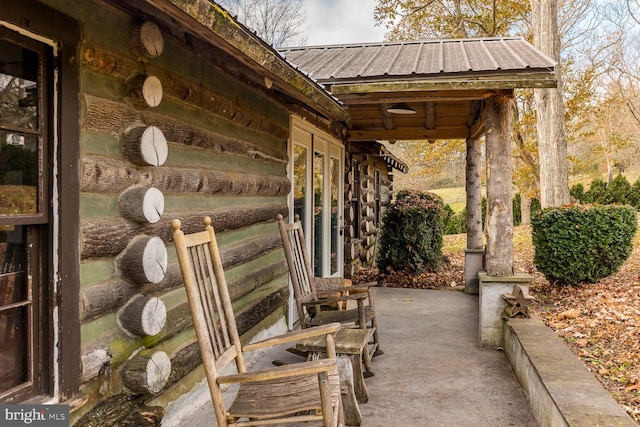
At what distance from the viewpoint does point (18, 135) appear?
1.77 metres

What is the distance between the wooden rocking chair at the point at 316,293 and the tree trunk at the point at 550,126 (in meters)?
4.91

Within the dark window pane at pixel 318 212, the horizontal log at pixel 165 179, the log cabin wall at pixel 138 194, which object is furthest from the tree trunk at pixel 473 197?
the log cabin wall at pixel 138 194

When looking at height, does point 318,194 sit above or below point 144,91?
below

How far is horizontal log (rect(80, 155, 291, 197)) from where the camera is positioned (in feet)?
6.81

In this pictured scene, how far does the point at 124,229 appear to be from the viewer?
226 centimetres

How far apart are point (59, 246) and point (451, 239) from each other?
49.4 feet

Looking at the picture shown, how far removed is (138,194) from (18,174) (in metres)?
0.56

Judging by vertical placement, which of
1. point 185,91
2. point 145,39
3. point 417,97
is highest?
point 417,97

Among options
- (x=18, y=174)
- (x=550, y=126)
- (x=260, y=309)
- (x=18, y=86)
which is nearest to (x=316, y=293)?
(x=260, y=309)

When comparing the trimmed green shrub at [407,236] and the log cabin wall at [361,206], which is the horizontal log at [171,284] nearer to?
the log cabin wall at [361,206]

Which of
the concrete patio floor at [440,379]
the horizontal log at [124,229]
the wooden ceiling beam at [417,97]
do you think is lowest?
the concrete patio floor at [440,379]

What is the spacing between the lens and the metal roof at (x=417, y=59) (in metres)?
4.32

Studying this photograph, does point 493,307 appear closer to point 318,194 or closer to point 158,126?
point 318,194

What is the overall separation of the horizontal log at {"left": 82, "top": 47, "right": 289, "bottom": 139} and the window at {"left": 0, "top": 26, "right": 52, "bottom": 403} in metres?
0.26
